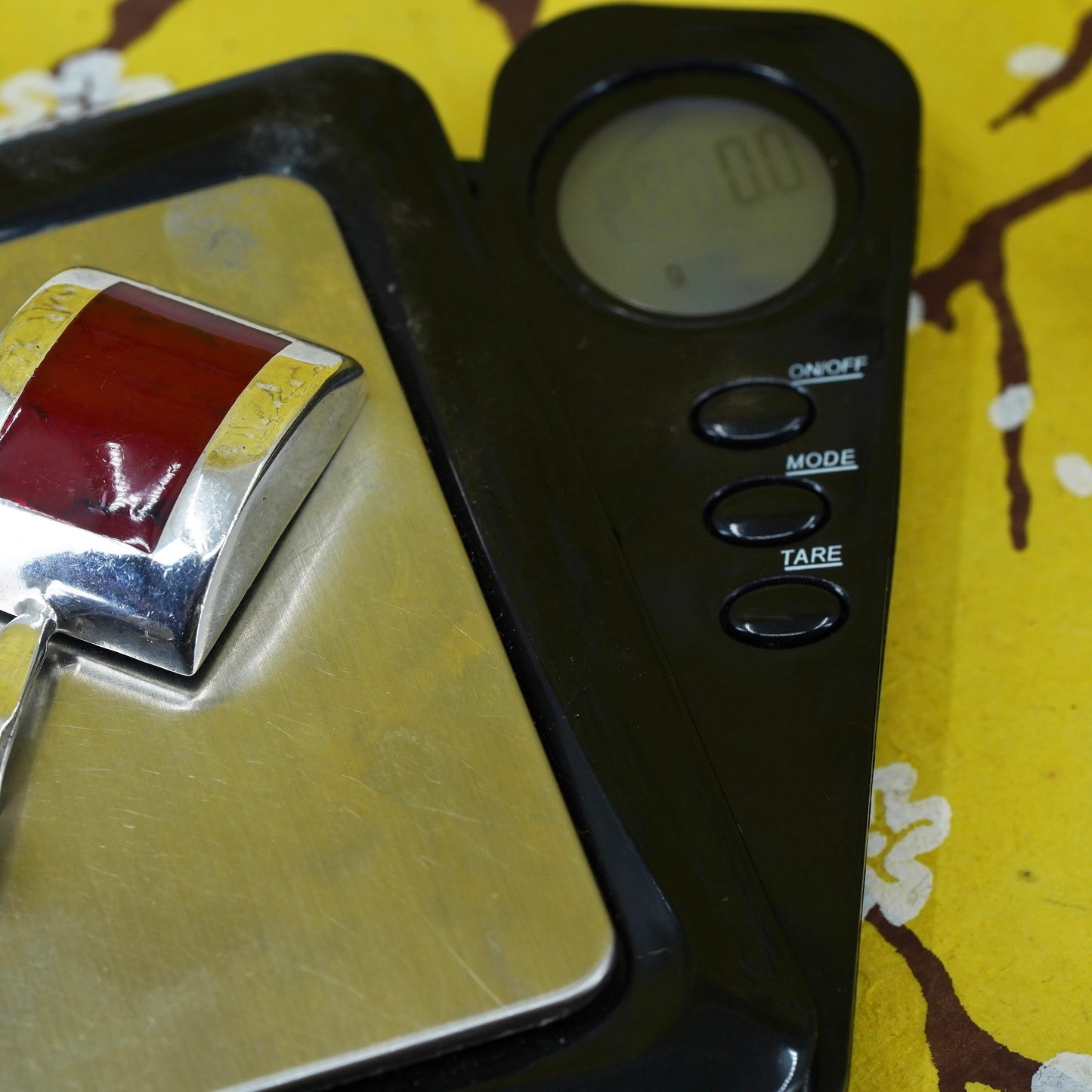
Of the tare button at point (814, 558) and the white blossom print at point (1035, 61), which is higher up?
the white blossom print at point (1035, 61)

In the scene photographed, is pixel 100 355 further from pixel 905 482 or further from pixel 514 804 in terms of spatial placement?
pixel 905 482

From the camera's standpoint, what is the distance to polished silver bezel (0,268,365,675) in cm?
34

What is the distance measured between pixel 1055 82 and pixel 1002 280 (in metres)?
0.11

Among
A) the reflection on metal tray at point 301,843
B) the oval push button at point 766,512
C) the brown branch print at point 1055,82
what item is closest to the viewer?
the reflection on metal tray at point 301,843

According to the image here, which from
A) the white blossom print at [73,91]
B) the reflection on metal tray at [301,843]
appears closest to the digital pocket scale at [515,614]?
the reflection on metal tray at [301,843]

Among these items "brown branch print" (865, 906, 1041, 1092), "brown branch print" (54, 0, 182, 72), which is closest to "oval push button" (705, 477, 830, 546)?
"brown branch print" (865, 906, 1041, 1092)

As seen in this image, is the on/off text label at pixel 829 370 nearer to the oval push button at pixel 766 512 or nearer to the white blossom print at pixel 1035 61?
the oval push button at pixel 766 512

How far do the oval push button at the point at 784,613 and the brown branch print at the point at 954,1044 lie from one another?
89 mm

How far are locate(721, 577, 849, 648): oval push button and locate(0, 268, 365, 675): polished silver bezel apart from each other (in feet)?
Result: 0.44

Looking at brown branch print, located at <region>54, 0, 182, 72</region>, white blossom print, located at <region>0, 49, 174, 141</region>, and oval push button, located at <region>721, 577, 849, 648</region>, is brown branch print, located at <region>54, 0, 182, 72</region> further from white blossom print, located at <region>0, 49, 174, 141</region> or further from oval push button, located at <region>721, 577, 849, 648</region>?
oval push button, located at <region>721, 577, 849, 648</region>

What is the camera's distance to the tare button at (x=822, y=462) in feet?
1.37

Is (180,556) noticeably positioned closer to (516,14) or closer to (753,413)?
(753,413)

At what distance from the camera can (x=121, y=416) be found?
0.35 m

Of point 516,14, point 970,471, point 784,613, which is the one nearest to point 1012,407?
point 970,471
